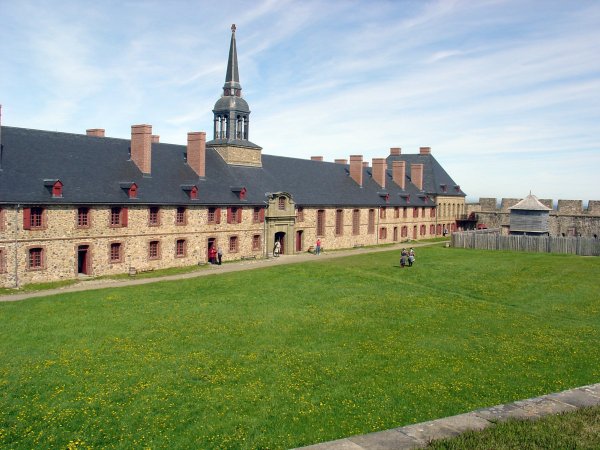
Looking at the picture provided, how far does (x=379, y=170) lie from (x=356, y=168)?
412 centimetres

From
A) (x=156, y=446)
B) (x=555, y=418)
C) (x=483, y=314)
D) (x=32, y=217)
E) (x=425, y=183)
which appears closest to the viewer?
(x=555, y=418)

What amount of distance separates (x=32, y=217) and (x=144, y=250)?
8242 millimetres

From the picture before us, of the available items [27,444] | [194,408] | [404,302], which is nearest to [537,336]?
[404,302]

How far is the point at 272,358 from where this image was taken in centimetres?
1925

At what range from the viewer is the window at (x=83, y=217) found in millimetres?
36219

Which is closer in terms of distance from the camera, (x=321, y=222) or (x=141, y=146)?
(x=141, y=146)

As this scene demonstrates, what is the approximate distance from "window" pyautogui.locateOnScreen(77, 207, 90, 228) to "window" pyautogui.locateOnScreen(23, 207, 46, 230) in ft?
7.80

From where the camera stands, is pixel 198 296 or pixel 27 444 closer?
pixel 27 444

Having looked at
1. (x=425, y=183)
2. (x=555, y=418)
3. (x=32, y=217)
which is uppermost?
(x=425, y=183)

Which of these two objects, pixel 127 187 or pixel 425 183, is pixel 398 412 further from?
pixel 425 183

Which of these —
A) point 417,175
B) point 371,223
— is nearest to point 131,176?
point 371,223

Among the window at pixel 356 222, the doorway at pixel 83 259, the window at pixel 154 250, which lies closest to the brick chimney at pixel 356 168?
the window at pixel 356 222

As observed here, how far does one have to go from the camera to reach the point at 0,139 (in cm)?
3588

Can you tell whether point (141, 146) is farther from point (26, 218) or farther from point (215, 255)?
point (26, 218)
